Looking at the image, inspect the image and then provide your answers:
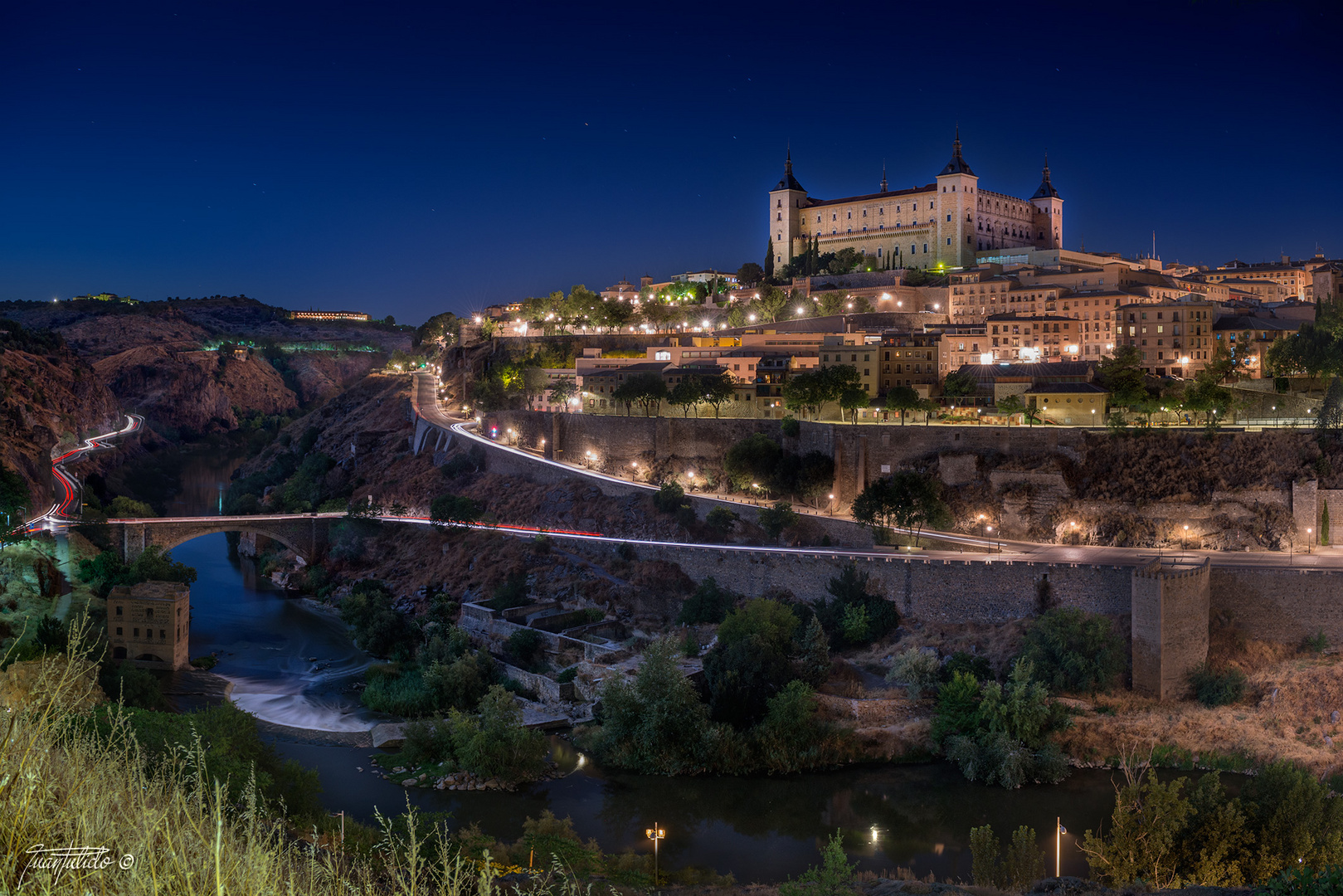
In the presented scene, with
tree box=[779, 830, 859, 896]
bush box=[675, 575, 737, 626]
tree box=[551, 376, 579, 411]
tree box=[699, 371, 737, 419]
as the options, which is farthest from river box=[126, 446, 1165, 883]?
tree box=[551, 376, 579, 411]

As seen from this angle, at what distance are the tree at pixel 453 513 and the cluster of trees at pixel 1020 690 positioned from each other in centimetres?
1939

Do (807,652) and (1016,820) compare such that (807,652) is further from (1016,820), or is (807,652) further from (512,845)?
(512,845)

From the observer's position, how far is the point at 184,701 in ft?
84.9

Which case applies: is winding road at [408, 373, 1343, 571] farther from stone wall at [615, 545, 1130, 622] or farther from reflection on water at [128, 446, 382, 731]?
reflection on water at [128, 446, 382, 731]

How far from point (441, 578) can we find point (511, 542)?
2.66 metres

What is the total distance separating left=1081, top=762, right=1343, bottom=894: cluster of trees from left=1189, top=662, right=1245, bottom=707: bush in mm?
5291

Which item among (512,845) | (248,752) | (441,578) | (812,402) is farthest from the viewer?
(812,402)

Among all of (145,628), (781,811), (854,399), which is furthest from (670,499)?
(145,628)

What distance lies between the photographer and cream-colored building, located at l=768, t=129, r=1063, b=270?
6184 centimetres

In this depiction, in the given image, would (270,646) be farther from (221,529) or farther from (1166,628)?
(1166,628)

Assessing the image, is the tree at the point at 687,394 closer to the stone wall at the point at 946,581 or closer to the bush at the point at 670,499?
the bush at the point at 670,499

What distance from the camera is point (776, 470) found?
34969 millimetres

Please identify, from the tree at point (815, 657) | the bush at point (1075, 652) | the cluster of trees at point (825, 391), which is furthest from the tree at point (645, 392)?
the bush at point (1075, 652)

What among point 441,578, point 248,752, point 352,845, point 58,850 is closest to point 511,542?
point 441,578
